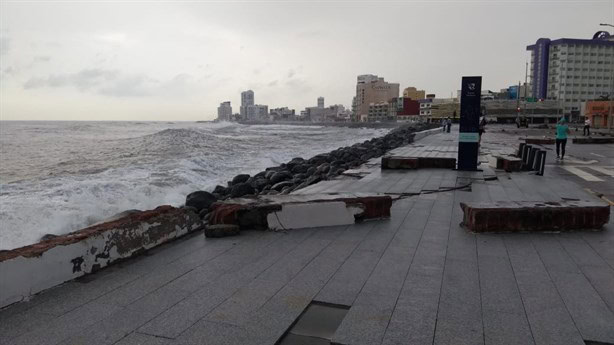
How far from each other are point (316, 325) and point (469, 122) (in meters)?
10.2

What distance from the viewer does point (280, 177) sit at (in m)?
14.6

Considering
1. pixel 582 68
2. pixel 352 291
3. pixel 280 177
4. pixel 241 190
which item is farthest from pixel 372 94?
pixel 352 291

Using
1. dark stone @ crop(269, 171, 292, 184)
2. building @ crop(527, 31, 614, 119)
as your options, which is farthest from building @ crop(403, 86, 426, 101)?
dark stone @ crop(269, 171, 292, 184)

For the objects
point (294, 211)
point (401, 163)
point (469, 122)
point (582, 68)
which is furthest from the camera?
point (582, 68)

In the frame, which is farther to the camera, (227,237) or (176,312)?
(227,237)

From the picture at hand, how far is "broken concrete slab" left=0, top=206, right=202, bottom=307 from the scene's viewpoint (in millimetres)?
3650

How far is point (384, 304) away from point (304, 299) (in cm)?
66

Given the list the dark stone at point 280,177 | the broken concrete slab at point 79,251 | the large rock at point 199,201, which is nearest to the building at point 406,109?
the dark stone at point 280,177

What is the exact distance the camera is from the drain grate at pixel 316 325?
3045mm

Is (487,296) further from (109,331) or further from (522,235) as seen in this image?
(109,331)

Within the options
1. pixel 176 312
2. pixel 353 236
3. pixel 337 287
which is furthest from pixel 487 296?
pixel 176 312

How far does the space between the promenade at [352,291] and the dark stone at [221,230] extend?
0.11 meters

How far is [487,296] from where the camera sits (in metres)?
3.75

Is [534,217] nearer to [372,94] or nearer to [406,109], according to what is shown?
[406,109]
